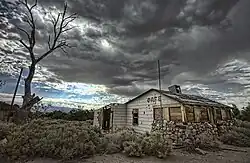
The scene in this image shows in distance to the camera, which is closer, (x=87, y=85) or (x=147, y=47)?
(x=147, y=47)

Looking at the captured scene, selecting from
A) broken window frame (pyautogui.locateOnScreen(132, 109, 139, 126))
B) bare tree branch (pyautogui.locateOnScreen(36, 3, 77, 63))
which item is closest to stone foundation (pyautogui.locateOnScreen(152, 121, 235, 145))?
broken window frame (pyautogui.locateOnScreen(132, 109, 139, 126))

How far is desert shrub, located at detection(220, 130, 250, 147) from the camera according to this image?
379 inches

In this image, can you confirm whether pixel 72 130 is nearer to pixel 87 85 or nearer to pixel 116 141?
pixel 116 141

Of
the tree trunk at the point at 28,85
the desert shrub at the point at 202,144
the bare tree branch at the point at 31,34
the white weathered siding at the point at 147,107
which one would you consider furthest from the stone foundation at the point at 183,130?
the bare tree branch at the point at 31,34

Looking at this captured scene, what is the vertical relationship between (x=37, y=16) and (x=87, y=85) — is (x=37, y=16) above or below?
above

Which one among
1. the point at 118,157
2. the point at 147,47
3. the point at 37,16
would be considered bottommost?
the point at 118,157

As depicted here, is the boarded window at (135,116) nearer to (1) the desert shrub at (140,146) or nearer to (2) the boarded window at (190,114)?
(2) the boarded window at (190,114)

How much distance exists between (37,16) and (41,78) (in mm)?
3990

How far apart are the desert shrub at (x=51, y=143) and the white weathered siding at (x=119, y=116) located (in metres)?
8.27

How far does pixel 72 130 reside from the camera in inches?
239

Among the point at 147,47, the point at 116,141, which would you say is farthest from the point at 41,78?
the point at 116,141

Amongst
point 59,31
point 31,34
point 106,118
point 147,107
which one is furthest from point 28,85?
point 147,107

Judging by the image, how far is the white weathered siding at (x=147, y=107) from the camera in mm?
11270

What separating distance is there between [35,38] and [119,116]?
8093mm
